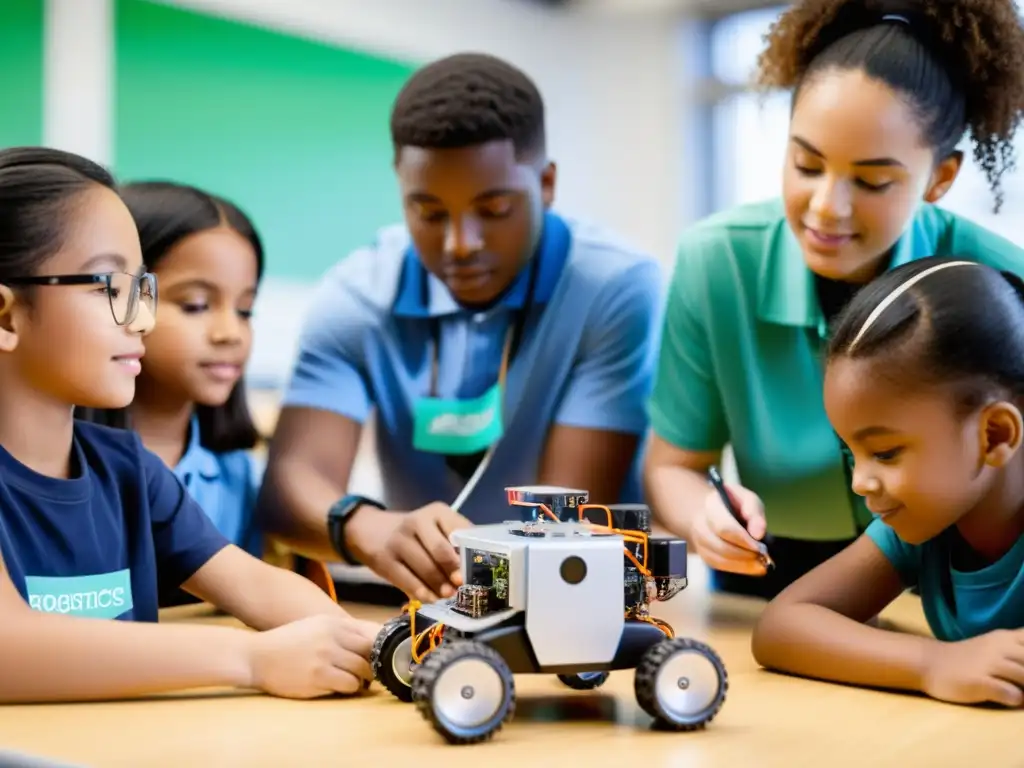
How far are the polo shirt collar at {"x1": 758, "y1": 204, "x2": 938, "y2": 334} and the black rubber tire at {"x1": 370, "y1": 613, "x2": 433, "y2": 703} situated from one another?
0.66 metres

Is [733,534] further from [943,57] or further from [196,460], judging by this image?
[196,460]

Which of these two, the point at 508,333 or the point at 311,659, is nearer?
the point at 311,659

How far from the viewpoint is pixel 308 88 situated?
127 inches

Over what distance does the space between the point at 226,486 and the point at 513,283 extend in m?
0.44

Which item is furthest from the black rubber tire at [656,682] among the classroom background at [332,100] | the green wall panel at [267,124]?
the green wall panel at [267,124]

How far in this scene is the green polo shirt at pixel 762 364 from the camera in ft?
4.38

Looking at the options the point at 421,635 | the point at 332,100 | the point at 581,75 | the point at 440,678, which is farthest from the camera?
the point at 581,75

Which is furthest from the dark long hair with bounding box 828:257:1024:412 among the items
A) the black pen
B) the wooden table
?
the wooden table

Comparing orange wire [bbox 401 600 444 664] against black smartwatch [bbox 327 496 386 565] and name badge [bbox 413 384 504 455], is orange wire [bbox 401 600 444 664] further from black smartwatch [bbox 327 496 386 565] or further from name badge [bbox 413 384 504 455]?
name badge [bbox 413 384 504 455]

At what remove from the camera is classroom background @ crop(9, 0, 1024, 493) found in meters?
2.77

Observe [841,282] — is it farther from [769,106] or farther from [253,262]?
[253,262]

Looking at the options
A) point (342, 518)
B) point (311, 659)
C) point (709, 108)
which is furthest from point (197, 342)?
point (709, 108)

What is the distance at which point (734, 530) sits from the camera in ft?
3.30

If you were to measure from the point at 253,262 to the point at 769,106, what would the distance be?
25.4 inches
